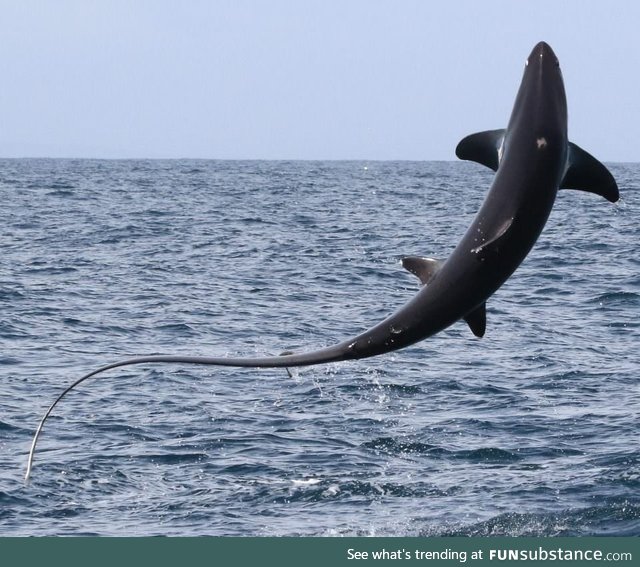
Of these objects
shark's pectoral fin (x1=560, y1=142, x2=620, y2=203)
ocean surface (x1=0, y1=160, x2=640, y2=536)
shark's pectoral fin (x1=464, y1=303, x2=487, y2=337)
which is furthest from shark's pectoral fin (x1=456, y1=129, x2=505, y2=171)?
ocean surface (x1=0, y1=160, x2=640, y2=536)

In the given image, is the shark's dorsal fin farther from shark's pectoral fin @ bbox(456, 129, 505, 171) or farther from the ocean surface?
the ocean surface

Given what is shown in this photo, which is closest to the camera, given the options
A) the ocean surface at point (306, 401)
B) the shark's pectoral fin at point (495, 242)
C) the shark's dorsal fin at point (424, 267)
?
the shark's pectoral fin at point (495, 242)

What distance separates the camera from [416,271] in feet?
29.9

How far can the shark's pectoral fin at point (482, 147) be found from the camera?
9.13 meters

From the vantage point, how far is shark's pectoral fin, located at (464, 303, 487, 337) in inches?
358

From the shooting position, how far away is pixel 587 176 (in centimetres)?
884

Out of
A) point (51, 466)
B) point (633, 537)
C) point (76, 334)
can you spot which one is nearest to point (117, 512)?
point (51, 466)

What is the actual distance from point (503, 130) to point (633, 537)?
64.5 ft

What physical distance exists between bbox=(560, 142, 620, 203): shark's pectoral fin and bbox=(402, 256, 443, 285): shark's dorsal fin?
1033 mm

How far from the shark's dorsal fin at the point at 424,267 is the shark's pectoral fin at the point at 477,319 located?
410mm

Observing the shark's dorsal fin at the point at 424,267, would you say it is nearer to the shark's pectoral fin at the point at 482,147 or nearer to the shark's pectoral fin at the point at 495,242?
the shark's pectoral fin at the point at 495,242

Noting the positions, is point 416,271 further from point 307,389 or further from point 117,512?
point 307,389

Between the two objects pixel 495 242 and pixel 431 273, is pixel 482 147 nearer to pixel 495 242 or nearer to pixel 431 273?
pixel 431 273

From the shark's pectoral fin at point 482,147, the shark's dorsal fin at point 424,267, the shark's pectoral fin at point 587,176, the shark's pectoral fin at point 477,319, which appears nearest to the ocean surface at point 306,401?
the shark's dorsal fin at point 424,267
